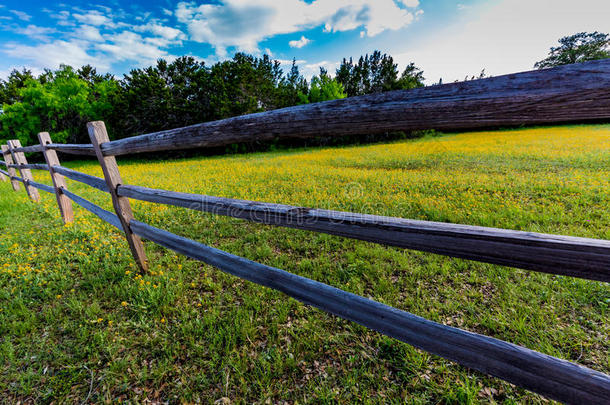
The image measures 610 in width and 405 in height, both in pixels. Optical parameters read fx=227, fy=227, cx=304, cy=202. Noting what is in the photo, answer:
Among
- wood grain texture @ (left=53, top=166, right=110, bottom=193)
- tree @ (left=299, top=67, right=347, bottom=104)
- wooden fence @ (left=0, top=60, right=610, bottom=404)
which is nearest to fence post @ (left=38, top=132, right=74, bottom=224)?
wood grain texture @ (left=53, top=166, right=110, bottom=193)

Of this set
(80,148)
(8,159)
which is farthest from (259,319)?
(8,159)

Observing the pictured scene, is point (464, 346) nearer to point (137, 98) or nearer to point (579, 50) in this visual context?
point (137, 98)

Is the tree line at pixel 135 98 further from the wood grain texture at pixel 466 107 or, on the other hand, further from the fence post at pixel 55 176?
the wood grain texture at pixel 466 107

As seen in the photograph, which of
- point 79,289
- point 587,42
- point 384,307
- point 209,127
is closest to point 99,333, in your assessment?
point 79,289

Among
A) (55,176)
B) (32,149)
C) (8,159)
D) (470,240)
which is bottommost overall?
(470,240)

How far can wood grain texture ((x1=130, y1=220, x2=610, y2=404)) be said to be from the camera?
1054 mm

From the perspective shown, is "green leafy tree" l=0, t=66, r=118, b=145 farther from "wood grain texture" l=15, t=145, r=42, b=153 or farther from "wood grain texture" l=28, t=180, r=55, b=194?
"wood grain texture" l=28, t=180, r=55, b=194

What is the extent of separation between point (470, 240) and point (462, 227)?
3.1 inches

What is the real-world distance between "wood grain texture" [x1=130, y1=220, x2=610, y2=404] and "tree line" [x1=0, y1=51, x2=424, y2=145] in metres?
28.6

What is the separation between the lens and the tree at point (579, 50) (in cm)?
4884

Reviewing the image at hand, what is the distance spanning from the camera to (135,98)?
84.1ft

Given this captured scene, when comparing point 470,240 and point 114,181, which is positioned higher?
point 114,181

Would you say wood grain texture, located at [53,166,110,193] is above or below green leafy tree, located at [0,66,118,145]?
below

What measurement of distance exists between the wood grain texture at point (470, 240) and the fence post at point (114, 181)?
2.26 m
